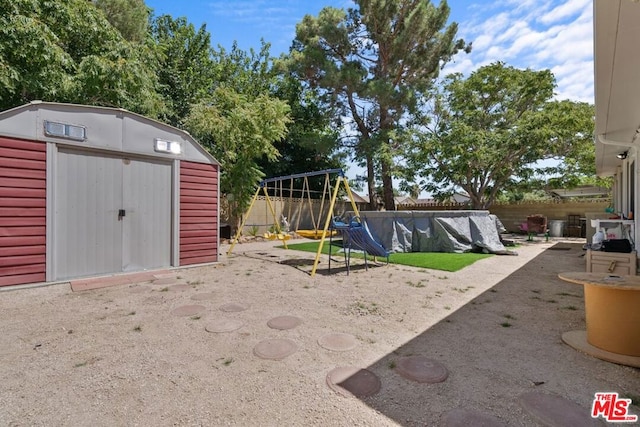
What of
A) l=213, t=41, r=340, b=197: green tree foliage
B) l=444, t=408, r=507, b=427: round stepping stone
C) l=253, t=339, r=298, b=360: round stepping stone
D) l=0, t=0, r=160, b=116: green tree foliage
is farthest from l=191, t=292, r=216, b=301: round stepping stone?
l=213, t=41, r=340, b=197: green tree foliage

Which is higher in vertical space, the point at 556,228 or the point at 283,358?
the point at 556,228

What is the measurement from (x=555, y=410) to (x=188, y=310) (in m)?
3.25

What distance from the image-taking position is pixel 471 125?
40.9 ft

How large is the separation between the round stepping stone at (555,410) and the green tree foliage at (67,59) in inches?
355

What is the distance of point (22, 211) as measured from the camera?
13.1 ft

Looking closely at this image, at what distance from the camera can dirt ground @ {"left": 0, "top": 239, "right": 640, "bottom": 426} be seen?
169cm

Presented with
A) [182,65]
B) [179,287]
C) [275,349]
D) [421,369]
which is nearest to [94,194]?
[179,287]

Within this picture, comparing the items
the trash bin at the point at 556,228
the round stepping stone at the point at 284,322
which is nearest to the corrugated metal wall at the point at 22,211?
the round stepping stone at the point at 284,322

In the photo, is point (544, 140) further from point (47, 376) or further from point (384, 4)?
point (47, 376)

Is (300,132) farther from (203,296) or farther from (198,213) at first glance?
(203,296)

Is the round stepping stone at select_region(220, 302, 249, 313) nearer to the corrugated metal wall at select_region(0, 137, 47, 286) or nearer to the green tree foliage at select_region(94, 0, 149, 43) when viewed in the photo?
the corrugated metal wall at select_region(0, 137, 47, 286)

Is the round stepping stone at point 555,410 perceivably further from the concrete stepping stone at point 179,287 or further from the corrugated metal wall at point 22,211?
the corrugated metal wall at point 22,211

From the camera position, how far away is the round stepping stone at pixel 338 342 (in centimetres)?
250

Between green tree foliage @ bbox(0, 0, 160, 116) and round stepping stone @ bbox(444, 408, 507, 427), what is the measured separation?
8675 mm
